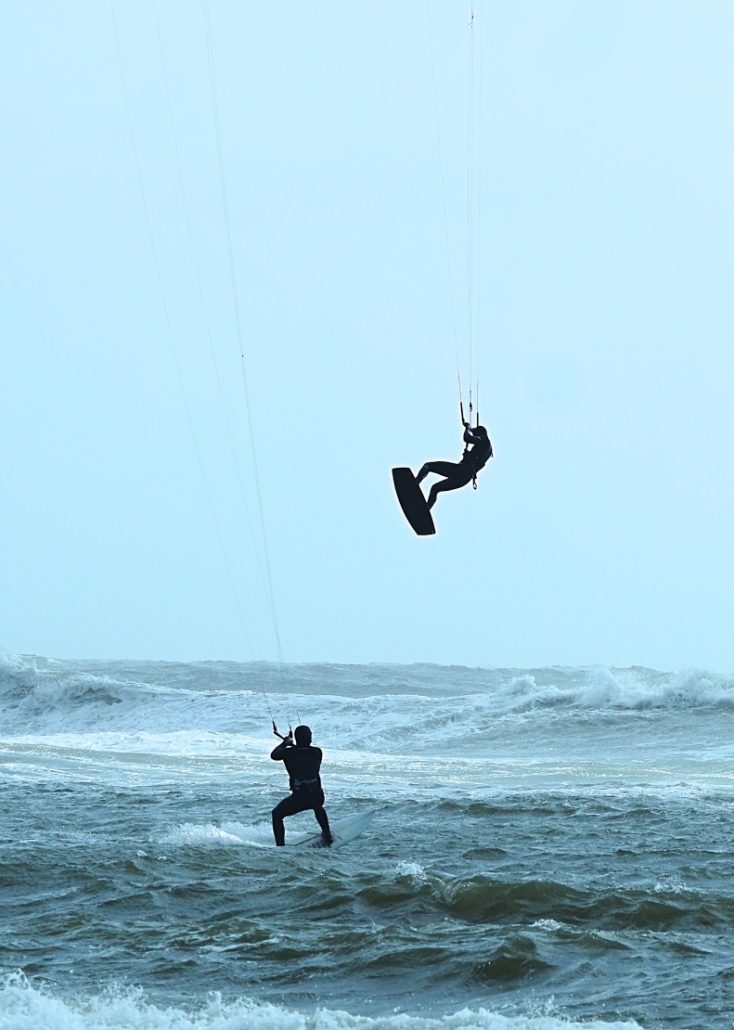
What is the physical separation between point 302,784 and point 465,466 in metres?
3.49

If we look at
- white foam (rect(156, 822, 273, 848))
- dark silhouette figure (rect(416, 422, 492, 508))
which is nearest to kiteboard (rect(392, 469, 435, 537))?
dark silhouette figure (rect(416, 422, 492, 508))

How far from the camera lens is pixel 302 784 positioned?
39.8 feet

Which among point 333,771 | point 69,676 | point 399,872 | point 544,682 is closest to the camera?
point 399,872

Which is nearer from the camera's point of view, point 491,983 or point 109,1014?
point 109,1014

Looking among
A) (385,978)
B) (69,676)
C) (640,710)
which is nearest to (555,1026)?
(385,978)

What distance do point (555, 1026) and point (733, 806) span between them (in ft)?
26.3

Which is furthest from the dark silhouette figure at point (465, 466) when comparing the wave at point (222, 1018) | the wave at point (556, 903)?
the wave at point (222, 1018)

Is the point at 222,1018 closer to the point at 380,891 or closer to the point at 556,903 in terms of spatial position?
the point at 380,891

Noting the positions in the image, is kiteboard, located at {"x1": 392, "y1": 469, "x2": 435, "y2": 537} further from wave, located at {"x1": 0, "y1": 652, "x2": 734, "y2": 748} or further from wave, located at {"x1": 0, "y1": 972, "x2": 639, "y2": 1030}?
wave, located at {"x1": 0, "y1": 652, "x2": 734, "y2": 748}

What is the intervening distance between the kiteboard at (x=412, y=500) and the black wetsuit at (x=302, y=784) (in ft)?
8.10

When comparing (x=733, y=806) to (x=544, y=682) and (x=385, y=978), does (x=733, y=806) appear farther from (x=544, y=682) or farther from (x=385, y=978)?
(x=544, y=682)

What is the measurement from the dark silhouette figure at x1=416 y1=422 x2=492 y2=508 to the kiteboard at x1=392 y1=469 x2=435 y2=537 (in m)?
0.09

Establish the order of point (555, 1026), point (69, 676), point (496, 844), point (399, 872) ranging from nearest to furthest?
point (555, 1026) < point (399, 872) < point (496, 844) < point (69, 676)

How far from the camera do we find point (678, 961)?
755 centimetres
